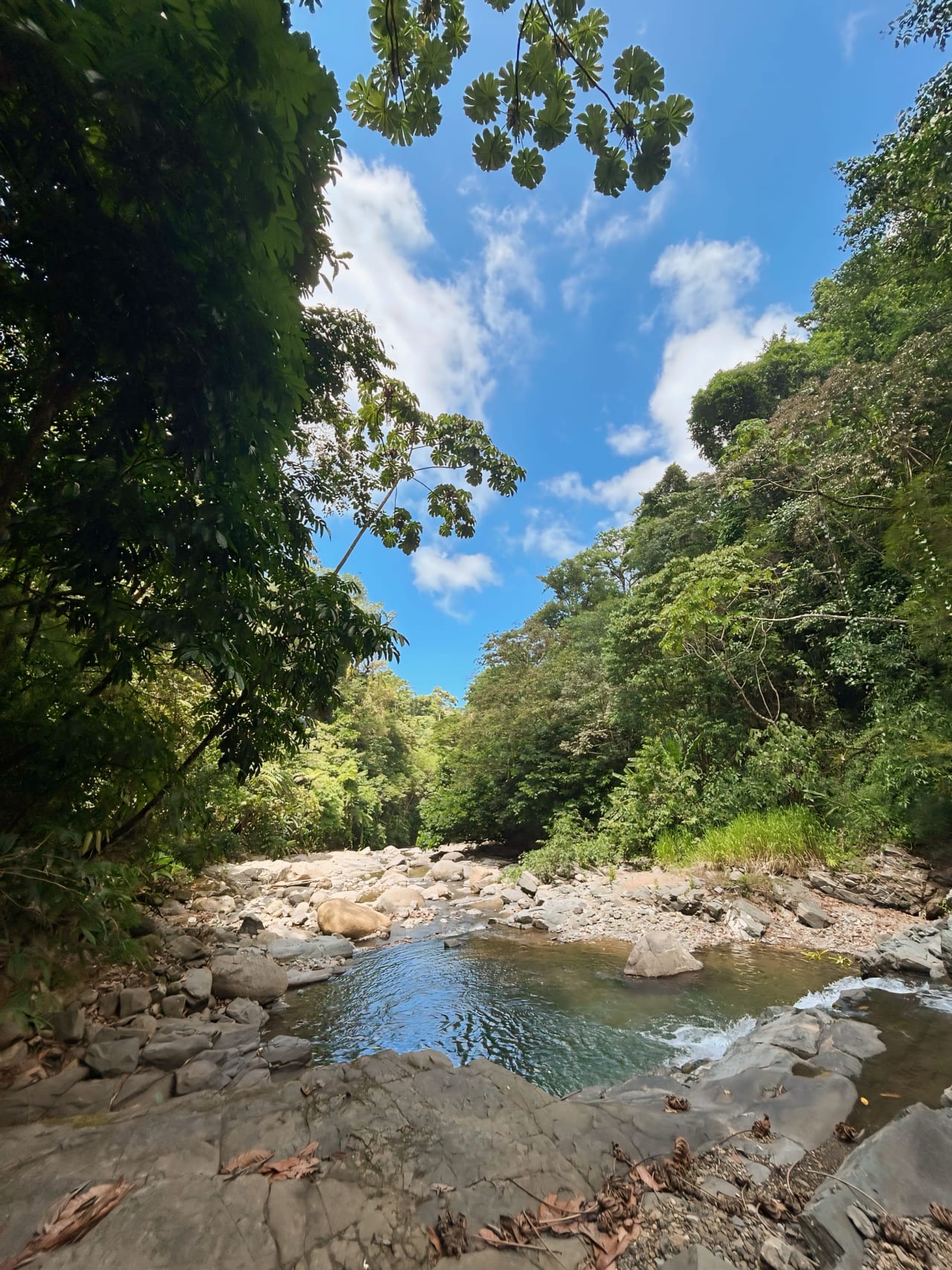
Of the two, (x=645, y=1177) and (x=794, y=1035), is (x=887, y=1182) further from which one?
(x=794, y=1035)

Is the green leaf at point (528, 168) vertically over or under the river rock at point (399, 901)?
over

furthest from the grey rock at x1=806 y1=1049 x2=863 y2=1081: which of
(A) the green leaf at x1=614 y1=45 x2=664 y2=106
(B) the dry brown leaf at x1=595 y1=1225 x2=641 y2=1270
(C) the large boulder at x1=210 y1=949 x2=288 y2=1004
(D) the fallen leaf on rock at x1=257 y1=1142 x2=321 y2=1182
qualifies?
(A) the green leaf at x1=614 y1=45 x2=664 y2=106

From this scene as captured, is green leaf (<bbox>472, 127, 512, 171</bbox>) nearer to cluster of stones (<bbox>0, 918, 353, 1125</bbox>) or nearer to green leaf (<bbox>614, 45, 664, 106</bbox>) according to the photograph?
green leaf (<bbox>614, 45, 664, 106</bbox>)

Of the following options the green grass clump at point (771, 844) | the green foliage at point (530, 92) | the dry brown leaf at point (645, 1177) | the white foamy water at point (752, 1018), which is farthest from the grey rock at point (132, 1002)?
the green grass clump at point (771, 844)

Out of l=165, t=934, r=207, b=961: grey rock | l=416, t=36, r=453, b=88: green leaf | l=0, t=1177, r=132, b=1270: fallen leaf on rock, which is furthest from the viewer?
l=165, t=934, r=207, b=961: grey rock

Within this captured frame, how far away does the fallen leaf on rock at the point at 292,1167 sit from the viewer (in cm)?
194

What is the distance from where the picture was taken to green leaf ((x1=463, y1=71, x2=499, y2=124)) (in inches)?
90.9

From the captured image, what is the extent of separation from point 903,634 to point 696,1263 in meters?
9.66

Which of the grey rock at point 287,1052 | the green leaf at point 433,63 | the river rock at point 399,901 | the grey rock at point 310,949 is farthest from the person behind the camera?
the river rock at point 399,901

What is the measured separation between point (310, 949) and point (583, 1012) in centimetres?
365

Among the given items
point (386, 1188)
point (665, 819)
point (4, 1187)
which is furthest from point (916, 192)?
point (4, 1187)

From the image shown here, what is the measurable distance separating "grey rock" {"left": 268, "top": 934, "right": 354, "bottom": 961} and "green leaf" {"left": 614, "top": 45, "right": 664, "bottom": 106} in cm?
811

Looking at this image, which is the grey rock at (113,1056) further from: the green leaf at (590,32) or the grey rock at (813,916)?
the grey rock at (813,916)

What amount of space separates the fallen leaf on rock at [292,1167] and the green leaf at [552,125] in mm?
4537
